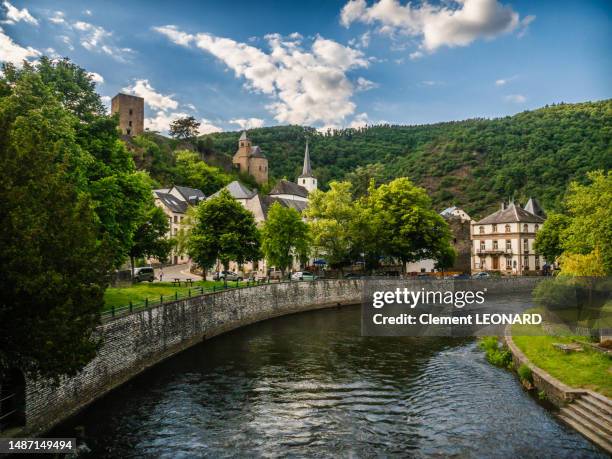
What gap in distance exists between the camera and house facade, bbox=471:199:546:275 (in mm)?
87312

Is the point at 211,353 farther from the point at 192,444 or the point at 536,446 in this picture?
the point at 536,446

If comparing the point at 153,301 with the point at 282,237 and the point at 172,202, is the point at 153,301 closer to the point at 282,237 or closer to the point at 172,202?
the point at 282,237

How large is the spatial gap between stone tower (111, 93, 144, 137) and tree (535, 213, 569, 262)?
102m

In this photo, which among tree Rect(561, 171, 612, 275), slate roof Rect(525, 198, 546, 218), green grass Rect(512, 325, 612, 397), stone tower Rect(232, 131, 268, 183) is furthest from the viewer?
stone tower Rect(232, 131, 268, 183)

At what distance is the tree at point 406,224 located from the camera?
64.5 meters

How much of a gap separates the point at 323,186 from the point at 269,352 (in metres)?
133

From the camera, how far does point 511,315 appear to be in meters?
45.2

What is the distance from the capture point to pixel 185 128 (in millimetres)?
153000

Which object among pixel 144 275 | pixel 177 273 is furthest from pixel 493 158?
pixel 144 275

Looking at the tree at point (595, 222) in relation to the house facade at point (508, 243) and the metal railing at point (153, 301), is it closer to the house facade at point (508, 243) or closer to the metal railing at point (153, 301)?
the metal railing at point (153, 301)

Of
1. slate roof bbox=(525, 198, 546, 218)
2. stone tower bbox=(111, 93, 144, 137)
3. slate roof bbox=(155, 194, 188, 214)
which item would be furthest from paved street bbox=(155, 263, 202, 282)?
stone tower bbox=(111, 93, 144, 137)

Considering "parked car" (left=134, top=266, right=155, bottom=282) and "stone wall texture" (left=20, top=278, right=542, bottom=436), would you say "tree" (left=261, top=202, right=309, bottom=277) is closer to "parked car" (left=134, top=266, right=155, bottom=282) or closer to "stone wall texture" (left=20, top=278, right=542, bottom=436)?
"stone wall texture" (left=20, top=278, right=542, bottom=436)

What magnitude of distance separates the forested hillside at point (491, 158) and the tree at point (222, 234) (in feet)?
178

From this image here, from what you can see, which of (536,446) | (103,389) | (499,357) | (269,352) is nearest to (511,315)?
(499,357)
